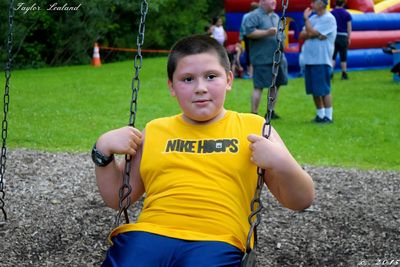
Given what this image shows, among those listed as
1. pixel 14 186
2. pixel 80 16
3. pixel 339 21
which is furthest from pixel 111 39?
pixel 14 186

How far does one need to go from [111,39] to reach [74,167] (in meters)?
20.0

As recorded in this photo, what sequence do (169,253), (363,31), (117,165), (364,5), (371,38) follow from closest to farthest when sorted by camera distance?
1. (169,253)
2. (117,165)
3. (371,38)
4. (363,31)
5. (364,5)

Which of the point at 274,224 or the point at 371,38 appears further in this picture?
the point at 371,38

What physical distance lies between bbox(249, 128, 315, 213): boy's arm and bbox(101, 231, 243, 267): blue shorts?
31cm

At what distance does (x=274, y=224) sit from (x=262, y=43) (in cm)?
450

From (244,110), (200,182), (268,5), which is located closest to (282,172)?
(200,182)

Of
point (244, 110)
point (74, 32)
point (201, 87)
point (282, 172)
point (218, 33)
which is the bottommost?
point (74, 32)

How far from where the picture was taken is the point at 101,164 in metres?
2.55

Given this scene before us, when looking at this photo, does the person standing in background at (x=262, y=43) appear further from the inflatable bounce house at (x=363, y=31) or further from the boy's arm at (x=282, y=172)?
the boy's arm at (x=282, y=172)

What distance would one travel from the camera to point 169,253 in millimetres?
2213

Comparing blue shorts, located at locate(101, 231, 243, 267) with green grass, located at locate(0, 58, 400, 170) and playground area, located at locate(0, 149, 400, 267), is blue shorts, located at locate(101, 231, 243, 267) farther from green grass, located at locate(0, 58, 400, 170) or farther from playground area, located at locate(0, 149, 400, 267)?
green grass, located at locate(0, 58, 400, 170)

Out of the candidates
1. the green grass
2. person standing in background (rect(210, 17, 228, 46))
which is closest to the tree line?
person standing in background (rect(210, 17, 228, 46))

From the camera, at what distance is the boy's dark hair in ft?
8.13
